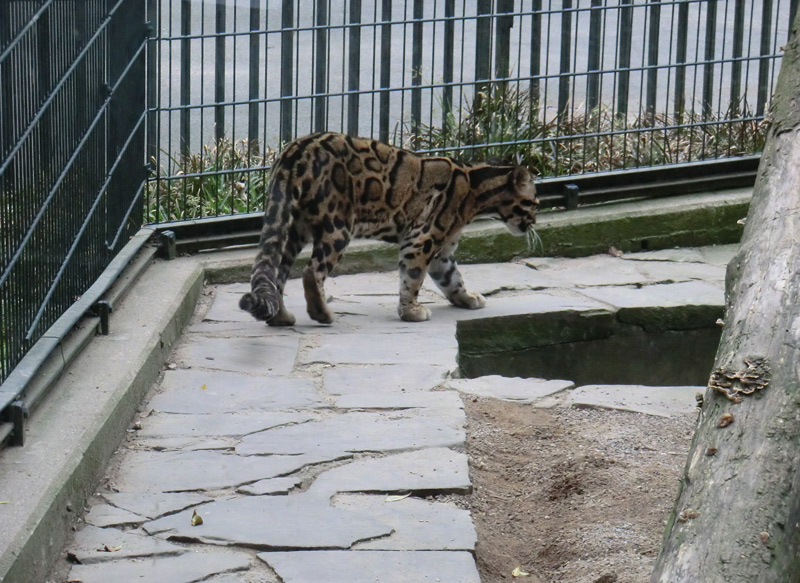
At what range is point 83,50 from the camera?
608 centimetres

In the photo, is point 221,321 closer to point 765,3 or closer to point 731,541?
point 731,541

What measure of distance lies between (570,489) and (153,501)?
1.71m

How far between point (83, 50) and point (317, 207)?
5.60 ft

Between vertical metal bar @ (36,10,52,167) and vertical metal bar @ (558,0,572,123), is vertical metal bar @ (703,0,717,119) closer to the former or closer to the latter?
vertical metal bar @ (558,0,572,123)

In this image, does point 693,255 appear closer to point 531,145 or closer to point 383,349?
point 531,145

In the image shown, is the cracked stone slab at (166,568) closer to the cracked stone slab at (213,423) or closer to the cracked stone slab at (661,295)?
the cracked stone slab at (213,423)

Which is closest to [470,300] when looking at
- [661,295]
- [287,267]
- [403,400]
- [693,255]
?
[287,267]

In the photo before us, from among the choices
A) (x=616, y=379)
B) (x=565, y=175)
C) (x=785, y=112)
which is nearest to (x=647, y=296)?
(x=616, y=379)

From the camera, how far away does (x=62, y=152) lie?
225 inches

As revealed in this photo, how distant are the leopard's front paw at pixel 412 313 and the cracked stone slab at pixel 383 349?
0.32 metres

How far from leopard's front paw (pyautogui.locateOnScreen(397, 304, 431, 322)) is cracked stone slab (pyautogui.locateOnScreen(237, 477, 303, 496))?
2.63 metres

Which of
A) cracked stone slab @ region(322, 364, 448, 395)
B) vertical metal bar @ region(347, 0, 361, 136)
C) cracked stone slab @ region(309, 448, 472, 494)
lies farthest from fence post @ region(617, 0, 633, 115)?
cracked stone slab @ region(309, 448, 472, 494)

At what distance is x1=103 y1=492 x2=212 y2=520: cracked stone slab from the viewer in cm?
468

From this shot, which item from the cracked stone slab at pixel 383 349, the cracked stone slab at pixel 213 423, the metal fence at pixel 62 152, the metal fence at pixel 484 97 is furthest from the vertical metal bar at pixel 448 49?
the cracked stone slab at pixel 213 423
